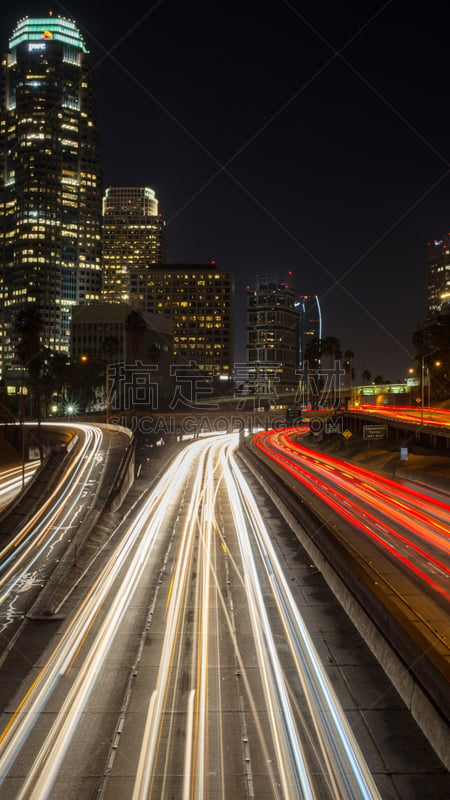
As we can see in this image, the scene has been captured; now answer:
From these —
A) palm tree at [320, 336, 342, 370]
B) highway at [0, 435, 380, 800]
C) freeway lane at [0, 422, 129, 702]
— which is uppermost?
palm tree at [320, 336, 342, 370]

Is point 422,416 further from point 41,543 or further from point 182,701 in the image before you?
point 182,701

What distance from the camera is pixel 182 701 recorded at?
41.0ft

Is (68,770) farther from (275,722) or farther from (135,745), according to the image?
(275,722)

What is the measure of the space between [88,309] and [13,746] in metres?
184

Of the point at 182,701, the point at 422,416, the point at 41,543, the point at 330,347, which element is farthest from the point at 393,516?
the point at 330,347

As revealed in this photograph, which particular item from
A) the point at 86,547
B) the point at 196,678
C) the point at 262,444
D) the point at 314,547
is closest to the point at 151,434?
the point at 262,444

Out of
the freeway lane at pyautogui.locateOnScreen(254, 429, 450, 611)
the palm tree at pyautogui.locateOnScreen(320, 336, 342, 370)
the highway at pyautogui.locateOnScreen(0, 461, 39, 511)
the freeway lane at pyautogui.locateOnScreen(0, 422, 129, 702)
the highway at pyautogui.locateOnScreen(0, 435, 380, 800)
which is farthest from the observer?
the palm tree at pyautogui.locateOnScreen(320, 336, 342, 370)

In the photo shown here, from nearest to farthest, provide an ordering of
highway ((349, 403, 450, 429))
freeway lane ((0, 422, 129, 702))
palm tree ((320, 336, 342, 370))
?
freeway lane ((0, 422, 129, 702)) < highway ((349, 403, 450, 429)) < palm tree ((320, 336, 342, 370))

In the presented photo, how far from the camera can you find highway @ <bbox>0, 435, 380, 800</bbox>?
9805mm

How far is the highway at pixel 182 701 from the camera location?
9.80 metres

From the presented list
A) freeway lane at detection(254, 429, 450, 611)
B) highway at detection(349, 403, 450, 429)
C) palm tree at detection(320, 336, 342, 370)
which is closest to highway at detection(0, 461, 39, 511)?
freeway lane at detection(254, 429, 450, 611)

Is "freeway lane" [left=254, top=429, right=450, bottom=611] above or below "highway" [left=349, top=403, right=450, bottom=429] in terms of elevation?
below

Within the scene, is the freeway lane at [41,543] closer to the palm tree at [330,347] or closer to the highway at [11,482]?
the highway at [11,482]

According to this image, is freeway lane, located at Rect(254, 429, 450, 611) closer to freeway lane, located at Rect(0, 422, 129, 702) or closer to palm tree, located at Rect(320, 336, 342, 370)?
freeway lane, located at Rect(0, 422, 129, 702)
